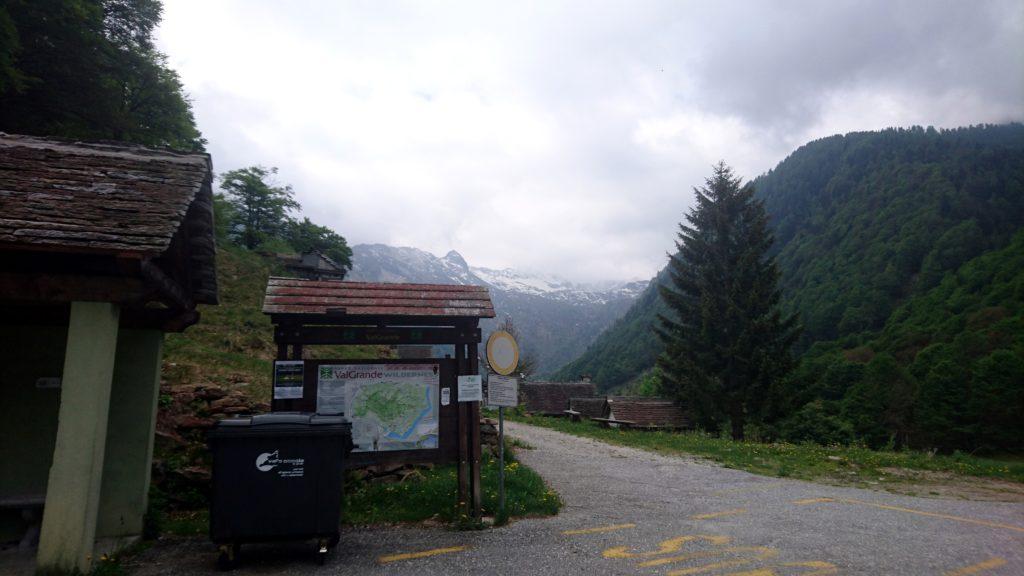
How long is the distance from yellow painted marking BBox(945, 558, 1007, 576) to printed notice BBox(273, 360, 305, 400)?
7.30 m

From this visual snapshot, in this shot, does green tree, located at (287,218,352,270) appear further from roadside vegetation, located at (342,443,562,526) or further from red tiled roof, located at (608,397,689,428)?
roadside vegetation, located at (342,443,562,526)

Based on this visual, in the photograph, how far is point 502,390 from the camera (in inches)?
286

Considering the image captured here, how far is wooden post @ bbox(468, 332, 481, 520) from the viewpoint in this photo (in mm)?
7191

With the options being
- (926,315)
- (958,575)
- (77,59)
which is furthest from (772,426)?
(926,315)

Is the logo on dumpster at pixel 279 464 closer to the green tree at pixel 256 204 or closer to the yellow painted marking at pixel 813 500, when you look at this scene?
the yellow painted marking at pixel 813 500

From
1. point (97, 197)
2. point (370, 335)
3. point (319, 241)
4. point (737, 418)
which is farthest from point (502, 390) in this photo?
point (319, 241)

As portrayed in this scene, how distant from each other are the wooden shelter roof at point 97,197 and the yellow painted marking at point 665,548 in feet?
18.1

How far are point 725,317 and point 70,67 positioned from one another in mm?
29764

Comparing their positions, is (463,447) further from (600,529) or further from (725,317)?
(725,317)

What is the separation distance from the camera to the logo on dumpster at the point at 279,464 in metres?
5.59

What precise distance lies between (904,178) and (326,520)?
14409 centimetres

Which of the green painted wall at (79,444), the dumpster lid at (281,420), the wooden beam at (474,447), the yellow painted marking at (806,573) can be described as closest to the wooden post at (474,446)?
the wooden beam at (474,447)

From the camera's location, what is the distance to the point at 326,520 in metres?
5.59

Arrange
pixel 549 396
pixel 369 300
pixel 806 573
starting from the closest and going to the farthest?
pixel 806 573 < pixel 369 300 < pixel 549 396
